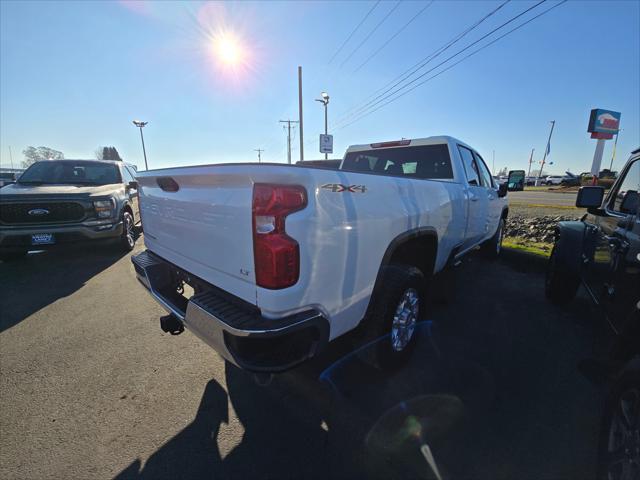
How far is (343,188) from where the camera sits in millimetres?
1740

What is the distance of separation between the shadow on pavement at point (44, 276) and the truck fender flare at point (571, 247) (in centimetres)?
642

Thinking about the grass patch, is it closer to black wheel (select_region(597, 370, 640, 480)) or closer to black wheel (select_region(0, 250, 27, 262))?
black wheel (select_region(597, 370, 640, 480))

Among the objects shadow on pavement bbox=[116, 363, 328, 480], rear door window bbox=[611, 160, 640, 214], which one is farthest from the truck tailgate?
rear door window bbox=[611, 160, 640, 214]

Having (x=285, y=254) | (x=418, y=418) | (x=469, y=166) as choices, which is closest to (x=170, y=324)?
(x=285, y=254)

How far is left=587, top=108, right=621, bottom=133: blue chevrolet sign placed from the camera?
15.0 metres

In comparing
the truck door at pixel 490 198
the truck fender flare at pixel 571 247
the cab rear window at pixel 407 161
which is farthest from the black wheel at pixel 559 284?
the cab rear window at pixel 407 161

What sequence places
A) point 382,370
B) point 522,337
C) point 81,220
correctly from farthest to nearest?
point 81,220 < point 522,337 < point 382,370

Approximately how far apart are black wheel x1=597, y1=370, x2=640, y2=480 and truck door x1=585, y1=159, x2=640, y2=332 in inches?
20.3

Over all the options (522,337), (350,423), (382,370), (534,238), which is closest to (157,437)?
(350,423)

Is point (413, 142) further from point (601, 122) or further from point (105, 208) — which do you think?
point (601, 122)

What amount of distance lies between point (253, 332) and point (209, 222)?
0.78 meters

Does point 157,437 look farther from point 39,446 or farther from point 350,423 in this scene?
point 350,423

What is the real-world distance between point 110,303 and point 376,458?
3841 mm

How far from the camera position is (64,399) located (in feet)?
7.61
